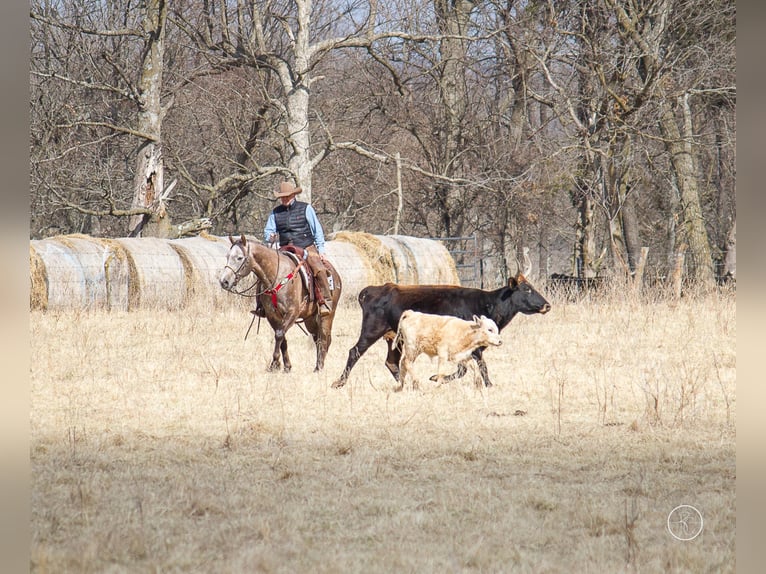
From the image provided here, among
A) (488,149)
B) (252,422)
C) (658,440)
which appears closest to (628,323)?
(658,440)

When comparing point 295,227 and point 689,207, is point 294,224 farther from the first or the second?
point 689,207

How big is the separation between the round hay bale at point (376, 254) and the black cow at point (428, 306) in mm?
9622

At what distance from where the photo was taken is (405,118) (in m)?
28.5

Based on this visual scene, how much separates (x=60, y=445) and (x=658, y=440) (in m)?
4.61

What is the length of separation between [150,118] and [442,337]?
15.9 m

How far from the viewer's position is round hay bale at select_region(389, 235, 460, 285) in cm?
2053

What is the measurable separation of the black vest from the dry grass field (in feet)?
5.07

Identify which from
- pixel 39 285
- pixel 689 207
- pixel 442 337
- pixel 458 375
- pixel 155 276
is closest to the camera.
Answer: pixel 442 337

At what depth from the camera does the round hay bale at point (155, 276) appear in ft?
56.6

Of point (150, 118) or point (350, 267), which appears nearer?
point (350, 267)

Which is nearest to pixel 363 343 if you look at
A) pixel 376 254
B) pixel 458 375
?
pixel 458 375

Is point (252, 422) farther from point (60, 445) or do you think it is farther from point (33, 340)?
point (33, 340)

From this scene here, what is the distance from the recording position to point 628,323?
48.6 ft
